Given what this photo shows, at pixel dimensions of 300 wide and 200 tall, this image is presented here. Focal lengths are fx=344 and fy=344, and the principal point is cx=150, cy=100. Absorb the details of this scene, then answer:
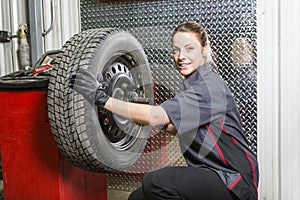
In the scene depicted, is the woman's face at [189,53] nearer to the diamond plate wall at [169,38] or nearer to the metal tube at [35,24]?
the diamond plate wall at [169,38]

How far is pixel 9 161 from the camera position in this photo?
1968 millimetres

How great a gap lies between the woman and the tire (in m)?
0.08

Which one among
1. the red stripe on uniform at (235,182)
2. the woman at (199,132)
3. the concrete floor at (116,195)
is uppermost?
the woman at (199,132)

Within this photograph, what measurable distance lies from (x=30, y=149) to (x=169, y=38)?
1358 millimetres

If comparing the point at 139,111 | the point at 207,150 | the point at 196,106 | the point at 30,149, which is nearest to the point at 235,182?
the point at 207,150

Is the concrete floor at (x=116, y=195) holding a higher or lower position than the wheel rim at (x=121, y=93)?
lower

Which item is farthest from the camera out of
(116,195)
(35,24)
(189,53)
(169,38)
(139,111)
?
(35,24)

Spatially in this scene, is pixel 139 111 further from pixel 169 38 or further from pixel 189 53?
pixel 169 38

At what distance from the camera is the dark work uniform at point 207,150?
5.46ft

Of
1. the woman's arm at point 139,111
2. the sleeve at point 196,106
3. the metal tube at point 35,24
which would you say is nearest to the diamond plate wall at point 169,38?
the metal tube at point 35,24

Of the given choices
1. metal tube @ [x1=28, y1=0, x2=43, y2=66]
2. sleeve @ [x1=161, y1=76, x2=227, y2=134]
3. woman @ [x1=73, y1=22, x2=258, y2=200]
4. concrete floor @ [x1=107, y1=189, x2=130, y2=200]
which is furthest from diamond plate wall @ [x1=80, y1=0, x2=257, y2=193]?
sleeve @ [x1=161, y1=76, x2=227, y2=134]

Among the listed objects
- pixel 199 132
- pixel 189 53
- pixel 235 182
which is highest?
pixel 189 53

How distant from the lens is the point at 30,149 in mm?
1898

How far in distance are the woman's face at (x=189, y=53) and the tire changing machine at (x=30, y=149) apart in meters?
0.73
